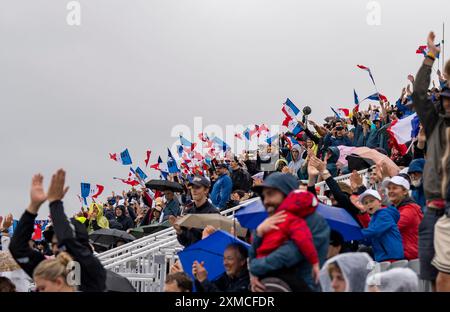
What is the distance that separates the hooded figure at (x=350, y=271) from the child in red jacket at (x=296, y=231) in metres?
0.12

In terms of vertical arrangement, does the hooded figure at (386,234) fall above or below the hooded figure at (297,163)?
above

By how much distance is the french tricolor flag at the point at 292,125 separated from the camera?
23856mm

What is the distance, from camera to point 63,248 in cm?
833

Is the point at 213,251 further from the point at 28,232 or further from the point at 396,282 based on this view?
the point at 396,282

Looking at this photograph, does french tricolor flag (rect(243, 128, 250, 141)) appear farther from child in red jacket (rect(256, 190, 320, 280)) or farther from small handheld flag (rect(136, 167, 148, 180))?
child in red jacket (rect(256, 190, 320, 280))

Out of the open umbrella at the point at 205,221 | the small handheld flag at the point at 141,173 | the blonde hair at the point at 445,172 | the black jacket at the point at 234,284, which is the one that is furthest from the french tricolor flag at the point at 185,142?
the blonde hair at the point at 445,172

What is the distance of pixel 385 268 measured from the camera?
31.9ft

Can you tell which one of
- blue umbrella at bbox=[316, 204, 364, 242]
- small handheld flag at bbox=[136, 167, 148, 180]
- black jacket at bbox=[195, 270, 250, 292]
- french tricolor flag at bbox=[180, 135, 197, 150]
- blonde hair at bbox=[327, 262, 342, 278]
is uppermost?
blonde hair at bbox=[327, 262, 342, 278]

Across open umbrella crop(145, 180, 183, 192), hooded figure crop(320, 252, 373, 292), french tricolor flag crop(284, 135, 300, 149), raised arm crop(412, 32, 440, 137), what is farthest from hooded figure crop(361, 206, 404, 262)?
french tricolor flag crop(284, 135, 300, 149)

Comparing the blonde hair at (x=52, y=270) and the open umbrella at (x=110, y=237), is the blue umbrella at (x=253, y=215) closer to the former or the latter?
the blonde hair at (x=52, y=270)

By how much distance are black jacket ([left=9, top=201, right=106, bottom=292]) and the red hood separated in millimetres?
1988

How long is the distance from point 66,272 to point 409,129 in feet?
33.4

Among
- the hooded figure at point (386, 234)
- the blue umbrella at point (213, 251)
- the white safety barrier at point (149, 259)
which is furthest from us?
the white safety barrier at point (149, 259)

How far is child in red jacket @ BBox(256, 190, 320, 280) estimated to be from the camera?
7.14m
